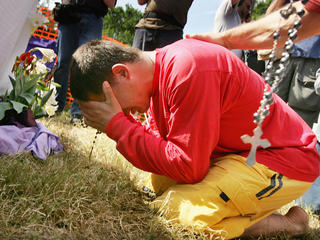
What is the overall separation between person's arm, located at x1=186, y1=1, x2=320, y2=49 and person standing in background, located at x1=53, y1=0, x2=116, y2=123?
1.77 meters

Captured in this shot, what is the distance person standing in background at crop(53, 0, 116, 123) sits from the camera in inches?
109

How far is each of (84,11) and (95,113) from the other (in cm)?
185

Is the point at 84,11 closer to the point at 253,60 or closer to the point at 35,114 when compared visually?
the point at 35,114

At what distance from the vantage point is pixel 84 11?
2797 mm

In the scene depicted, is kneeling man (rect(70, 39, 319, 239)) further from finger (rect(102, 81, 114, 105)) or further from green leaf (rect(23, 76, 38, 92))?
green leaf (rect(23, 76, 38, 92))

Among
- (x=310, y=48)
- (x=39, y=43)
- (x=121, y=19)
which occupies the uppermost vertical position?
(x=310, y=48)

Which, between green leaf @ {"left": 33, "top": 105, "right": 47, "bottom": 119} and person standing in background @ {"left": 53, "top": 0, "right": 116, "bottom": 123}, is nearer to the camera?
green leaf @ {"left": 33, "top": 105, "right": 47, "bottom": 119}

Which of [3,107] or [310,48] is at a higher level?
[310,48]

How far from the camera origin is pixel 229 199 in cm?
129

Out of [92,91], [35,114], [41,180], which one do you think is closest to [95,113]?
[92,91]

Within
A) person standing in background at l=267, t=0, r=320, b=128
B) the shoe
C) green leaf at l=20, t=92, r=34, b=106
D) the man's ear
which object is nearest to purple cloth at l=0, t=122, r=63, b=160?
green leaf at l=20, t=92, r=34, b=106

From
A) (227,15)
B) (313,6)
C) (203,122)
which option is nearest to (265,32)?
(313,6)

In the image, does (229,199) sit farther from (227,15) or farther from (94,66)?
(227,15)

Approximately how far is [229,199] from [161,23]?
194 centimetres
